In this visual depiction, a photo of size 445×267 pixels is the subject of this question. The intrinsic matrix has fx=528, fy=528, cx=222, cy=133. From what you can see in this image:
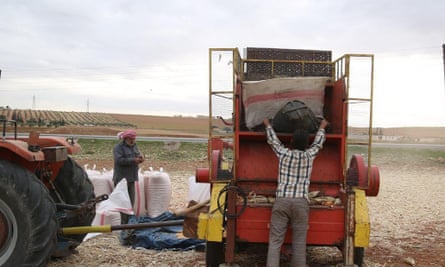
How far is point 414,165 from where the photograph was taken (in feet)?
61.9

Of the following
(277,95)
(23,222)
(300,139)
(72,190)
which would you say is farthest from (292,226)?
(72,190)

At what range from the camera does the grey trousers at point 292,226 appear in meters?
4.71

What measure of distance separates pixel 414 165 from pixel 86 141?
48.7 ft

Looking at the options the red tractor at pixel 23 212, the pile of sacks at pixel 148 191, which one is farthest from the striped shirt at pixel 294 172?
the pile of sacks at pixel 148 191

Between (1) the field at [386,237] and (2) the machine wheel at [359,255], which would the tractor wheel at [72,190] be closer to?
(1) the field at [386,237]

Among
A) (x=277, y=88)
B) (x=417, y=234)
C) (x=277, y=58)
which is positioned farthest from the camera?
(x=417, y=234)

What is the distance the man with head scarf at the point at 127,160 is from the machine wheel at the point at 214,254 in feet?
9.44

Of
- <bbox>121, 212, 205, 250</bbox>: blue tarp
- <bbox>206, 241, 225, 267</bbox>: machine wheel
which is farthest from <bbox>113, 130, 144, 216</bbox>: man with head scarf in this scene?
<bbox>206, 241, 225, 267</bbox>: machine wheel

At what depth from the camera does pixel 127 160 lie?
7.68m

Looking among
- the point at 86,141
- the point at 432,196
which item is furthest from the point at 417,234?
the point at 86,141

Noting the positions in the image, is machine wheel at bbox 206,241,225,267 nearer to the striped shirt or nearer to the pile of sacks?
the striped shirt

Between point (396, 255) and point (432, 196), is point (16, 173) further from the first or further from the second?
point (432, 196)

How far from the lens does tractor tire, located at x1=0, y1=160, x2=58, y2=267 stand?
4.23m

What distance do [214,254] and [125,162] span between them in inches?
116
